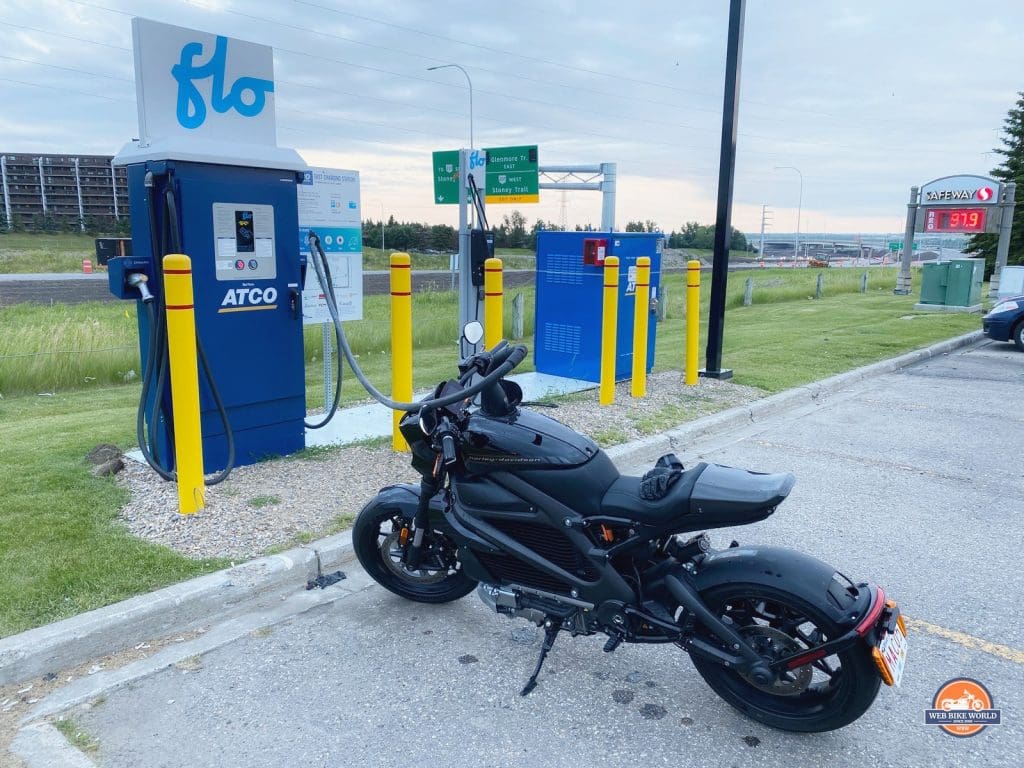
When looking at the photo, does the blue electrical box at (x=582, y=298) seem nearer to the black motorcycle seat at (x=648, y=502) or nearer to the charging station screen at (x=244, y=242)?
the charging station screen at (x=244, y=242)

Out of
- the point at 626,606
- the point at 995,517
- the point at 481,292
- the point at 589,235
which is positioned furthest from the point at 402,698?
the point at 589,235

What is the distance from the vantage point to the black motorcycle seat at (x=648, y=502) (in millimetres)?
2951

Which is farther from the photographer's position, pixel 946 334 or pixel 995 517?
pixel 946 334

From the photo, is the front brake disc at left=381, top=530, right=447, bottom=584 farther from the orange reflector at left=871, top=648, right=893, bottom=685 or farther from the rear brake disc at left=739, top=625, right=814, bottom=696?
the orange reflector at left=871, top=648, right=893, bottom=685

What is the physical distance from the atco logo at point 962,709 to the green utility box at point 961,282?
17.2 metres

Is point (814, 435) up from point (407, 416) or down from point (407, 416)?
down

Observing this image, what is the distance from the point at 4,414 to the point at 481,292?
5025 millimetres

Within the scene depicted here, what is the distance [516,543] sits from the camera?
3357 mm

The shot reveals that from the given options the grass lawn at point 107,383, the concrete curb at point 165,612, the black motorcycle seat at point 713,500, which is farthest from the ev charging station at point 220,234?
the black motorcycle seat at point 713,500

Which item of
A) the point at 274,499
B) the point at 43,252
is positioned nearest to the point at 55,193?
the point at 43,252

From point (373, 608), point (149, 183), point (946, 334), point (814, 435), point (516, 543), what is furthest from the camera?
point (946, 334)

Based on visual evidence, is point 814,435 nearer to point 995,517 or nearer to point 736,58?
point 995,517

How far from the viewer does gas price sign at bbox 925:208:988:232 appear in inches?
791

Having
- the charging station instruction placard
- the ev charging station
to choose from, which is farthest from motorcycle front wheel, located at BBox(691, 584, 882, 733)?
the charging station instruction placard
